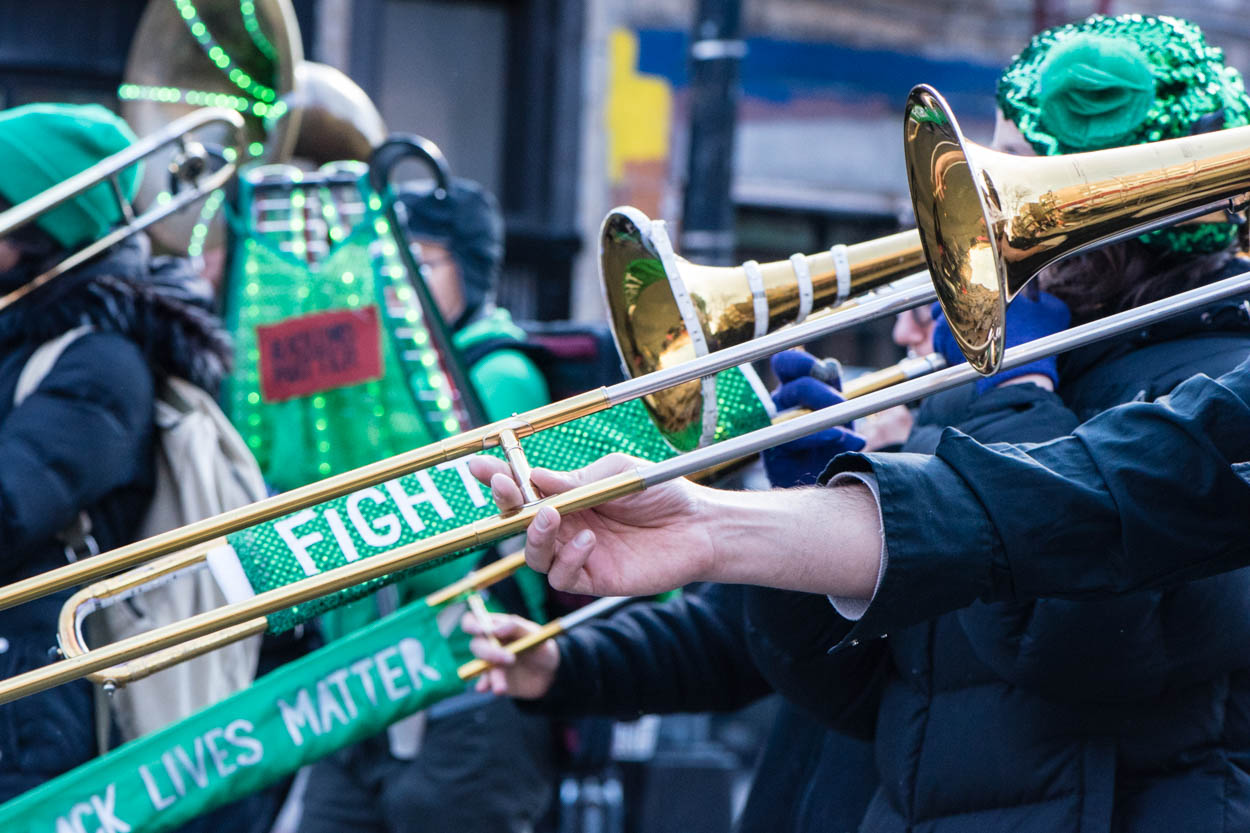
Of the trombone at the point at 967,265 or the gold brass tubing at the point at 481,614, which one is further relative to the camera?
the gold brass tubing at the point at 481,614

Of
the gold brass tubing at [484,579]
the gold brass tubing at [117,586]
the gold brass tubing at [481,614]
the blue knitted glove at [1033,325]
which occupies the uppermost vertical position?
the blue knitted glove at [1033,325]

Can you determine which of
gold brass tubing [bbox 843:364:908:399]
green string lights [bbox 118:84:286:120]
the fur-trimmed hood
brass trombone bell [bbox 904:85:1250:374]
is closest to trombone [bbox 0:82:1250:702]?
brass trombone bell [bbox 904:85:1250:374]

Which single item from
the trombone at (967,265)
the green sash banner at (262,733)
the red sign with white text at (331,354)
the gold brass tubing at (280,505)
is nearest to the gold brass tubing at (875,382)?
the trombone at (967,265)

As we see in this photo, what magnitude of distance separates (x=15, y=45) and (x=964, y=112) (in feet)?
19.7

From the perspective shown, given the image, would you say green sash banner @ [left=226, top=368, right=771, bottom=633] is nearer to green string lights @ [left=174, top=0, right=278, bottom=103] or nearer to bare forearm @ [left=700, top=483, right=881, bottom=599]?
bare forearm @ [left=700, top=483, right=881, bottom=599]

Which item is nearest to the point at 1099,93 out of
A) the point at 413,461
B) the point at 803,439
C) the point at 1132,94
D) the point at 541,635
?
the point at 1132,94

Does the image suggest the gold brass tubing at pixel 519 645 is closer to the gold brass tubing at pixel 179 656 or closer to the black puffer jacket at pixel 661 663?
the black puffer jacket at pixel 661 663

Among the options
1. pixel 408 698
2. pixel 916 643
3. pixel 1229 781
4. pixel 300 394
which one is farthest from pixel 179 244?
pixel 1229 781

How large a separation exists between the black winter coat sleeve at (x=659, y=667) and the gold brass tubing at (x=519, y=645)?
0.16 ft

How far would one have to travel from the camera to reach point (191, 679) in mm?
2908

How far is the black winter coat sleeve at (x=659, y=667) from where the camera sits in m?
2.63

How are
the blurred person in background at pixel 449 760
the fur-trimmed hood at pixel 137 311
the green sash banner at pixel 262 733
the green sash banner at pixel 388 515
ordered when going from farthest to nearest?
the blurred person in background at pixel 449 760, the fur-trimmed hood at pixel 137 311, the green sash banner at pixel 262 733, the green sash banner at pixel 388 515

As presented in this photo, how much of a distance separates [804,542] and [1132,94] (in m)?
0.85

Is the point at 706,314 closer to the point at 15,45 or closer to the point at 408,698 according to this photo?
the point at 408,698
